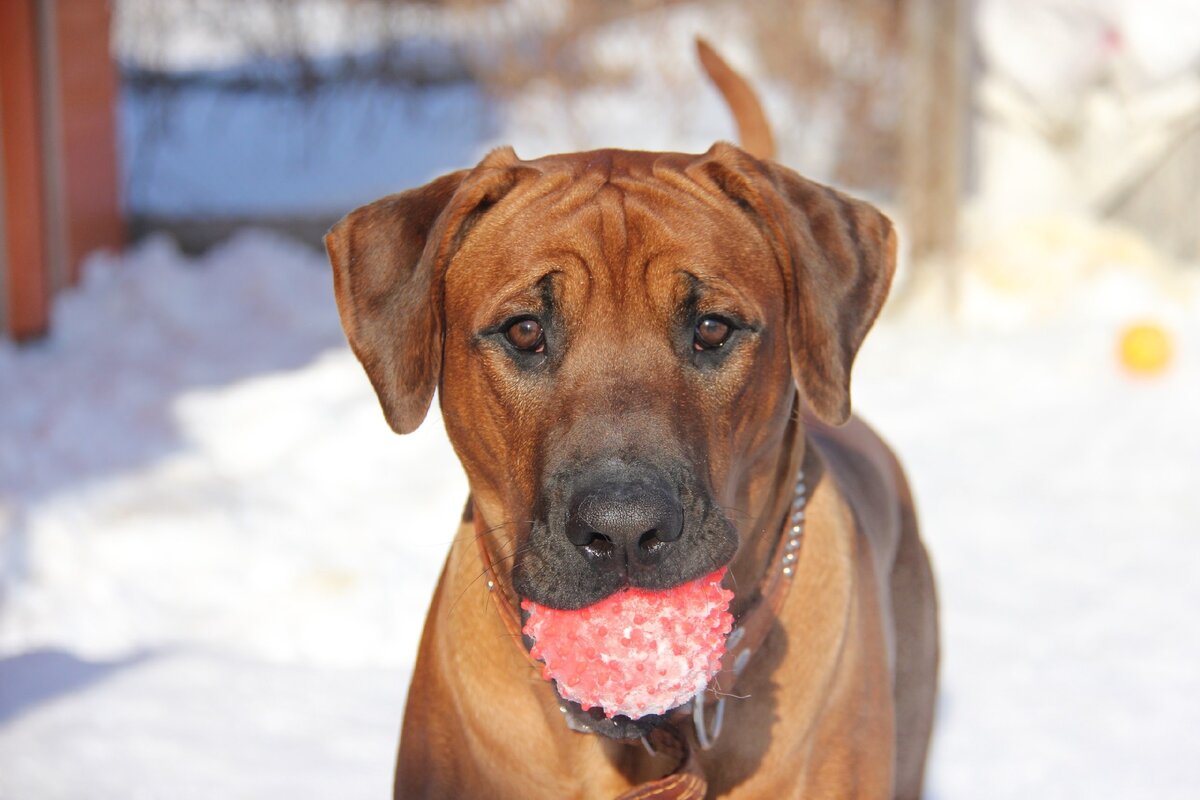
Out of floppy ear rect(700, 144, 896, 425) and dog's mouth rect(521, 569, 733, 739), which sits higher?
floppy ear rect(700, 144, 896, 425)

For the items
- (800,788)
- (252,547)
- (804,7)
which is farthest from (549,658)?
(804,7)

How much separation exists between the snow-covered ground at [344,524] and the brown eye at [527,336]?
174 cm

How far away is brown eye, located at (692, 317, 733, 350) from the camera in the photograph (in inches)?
100

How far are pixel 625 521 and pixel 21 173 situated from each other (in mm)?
6048

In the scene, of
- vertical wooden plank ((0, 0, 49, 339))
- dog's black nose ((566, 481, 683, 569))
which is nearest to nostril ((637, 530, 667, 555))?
dog's black nose ((566, 481, 683, 569))

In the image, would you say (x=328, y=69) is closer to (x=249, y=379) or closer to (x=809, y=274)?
(x=249, y=379)

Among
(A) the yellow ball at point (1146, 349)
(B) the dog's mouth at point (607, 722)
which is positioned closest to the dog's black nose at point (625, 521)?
(B) the dog's mouth at point (607, 722)

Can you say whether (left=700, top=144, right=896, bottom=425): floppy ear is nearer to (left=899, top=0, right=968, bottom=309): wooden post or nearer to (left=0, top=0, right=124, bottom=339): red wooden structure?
(left=0, top=0, right=124, bottom=339): red wooden structure

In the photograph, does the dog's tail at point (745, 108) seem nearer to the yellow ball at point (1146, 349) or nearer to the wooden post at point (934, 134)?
the yellow ball at point (1146, 349)

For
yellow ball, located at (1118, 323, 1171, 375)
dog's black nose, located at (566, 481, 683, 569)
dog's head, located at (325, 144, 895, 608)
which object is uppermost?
dog's head, located at (325, 144, 895, 608)

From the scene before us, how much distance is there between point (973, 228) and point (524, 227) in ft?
24.2

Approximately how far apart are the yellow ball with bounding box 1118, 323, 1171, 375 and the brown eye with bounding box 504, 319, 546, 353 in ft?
18.8

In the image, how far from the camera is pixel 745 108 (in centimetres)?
372

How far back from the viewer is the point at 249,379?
703 centimetres
